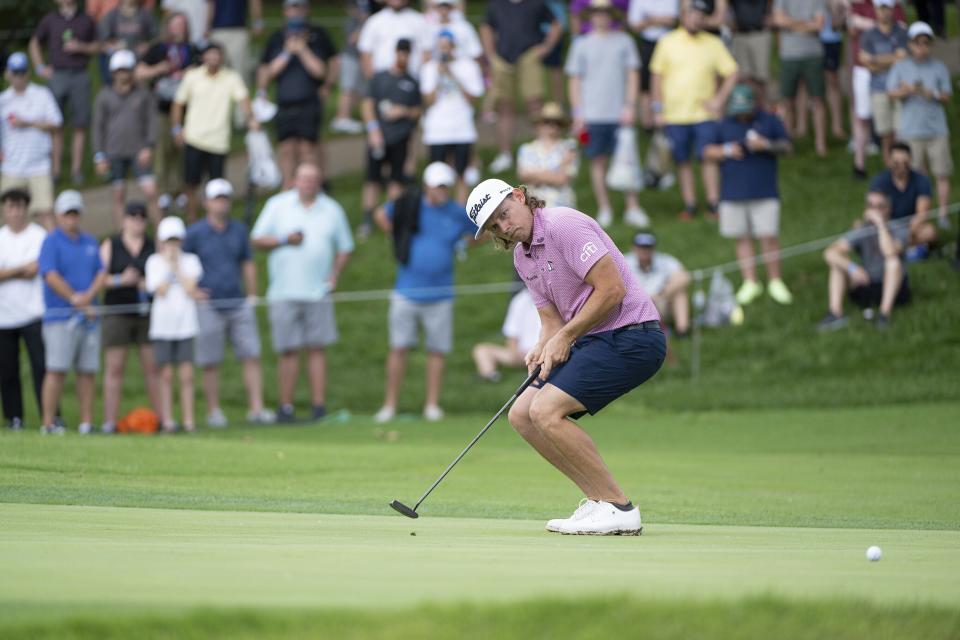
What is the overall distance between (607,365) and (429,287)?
9.02 m

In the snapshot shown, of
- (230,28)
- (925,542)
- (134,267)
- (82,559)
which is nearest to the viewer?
(82,559)

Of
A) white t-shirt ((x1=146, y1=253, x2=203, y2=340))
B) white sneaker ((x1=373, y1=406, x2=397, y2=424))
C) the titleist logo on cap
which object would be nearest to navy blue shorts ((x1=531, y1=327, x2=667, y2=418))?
the titleist logo on cap

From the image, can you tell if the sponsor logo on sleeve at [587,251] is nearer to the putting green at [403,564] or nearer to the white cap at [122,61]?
the putting green at [403,564]

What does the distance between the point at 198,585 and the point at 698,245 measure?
15.8m

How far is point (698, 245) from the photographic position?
67.2ft

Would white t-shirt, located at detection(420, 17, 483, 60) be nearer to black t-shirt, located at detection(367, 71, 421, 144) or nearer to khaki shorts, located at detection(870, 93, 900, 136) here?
black t-shirt, located at detection(367, 71, 421, 144)

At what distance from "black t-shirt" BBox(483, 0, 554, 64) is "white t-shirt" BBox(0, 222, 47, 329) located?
27.6ft

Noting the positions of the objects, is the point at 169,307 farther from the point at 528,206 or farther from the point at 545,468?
the point at 528,206

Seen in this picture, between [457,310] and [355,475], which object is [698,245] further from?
[355,475]

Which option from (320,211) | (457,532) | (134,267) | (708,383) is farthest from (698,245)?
(457,532)

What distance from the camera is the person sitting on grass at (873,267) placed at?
699 inches

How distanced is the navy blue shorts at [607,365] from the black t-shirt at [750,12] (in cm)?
1419

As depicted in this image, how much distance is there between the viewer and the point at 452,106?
66.7ft

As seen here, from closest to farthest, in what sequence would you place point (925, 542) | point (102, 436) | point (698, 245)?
point (925, 542)
point (102, 436)
point (698, 245)
